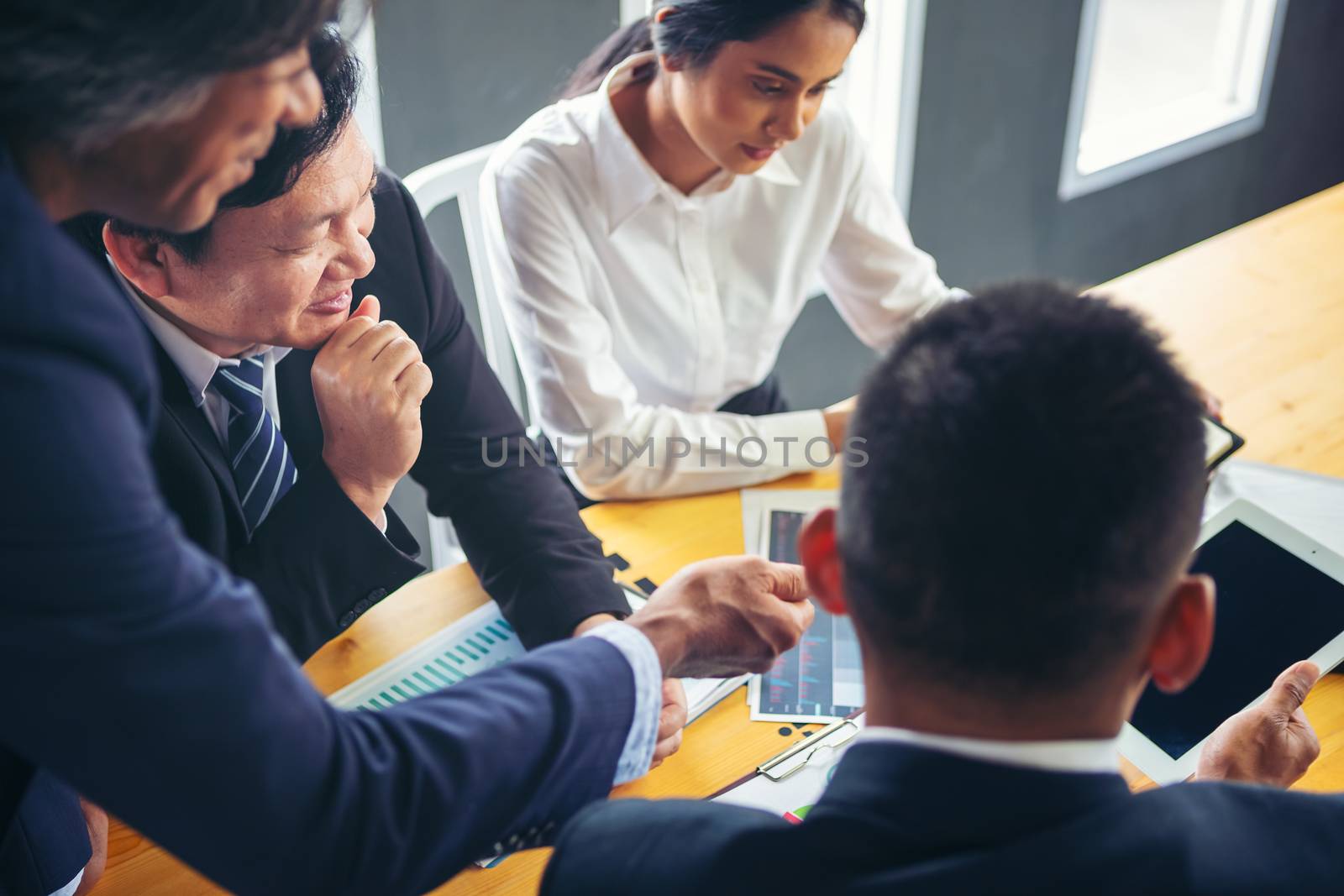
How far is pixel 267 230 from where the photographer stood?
1114 millimetres

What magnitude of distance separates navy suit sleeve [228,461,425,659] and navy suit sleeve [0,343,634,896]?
43 cm

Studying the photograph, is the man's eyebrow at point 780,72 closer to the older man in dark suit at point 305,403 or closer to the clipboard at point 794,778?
the older man in dark suit at point 305,403

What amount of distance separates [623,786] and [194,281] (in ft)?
2.08


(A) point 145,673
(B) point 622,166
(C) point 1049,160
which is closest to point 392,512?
(B) point 622,166

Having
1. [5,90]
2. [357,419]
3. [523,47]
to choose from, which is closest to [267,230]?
[357,419]

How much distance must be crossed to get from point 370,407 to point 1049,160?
107 inches

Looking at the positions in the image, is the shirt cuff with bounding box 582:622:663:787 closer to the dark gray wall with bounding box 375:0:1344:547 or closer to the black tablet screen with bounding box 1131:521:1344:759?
the black tablet screen with bounding box 1131:521:1344:759

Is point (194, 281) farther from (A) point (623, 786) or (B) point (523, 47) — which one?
(B) point (523, 47)

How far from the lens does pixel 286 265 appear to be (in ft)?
3.77

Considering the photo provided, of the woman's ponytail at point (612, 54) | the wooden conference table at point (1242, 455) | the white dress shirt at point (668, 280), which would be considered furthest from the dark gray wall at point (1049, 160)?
the woman's ponytail at point (612, 54)

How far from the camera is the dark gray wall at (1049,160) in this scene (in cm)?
307

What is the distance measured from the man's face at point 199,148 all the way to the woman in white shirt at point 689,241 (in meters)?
0.97

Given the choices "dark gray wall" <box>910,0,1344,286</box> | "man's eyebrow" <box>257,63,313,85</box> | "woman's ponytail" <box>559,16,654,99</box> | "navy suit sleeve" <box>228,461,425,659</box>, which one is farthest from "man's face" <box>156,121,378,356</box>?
"dark gray wall" <box>910,0,1344,286</box>

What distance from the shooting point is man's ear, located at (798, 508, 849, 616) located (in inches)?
30.5
